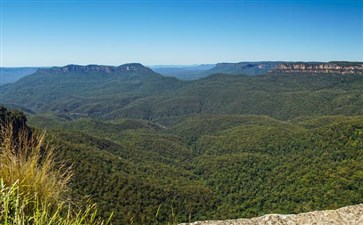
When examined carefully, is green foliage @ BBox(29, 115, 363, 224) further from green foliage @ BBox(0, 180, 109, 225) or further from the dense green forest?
green foliage @ BBox(0, 180, 109, 225)

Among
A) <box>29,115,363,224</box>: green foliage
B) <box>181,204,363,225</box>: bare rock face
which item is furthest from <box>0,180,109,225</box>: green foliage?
<box>29,115,363,224</box>: green foliage

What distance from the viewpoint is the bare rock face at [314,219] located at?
398 centimetres

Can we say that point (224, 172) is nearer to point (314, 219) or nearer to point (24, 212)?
point (314, 219)

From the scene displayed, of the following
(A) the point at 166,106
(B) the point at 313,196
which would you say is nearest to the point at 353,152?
(B) the point at 313,196

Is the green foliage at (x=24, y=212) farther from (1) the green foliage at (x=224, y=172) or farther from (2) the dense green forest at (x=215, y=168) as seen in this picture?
(1) the green foliage at (x=224, y=172)

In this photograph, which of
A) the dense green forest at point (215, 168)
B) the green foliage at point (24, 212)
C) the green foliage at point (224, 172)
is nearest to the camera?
the green foliage at point (24, 212)

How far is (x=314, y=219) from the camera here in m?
4.09

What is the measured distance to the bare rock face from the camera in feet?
13.1

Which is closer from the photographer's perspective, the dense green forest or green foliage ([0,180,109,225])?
green foliage ([0,180,109,225])

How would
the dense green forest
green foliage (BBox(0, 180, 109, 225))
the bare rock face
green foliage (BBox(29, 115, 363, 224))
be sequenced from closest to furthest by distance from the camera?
1. green foliage (BBox(0, 180, 109, 225))
2. the bare rock face
3. the dense green forest
4. green foliage (BBox(29, 115, 363, 224))

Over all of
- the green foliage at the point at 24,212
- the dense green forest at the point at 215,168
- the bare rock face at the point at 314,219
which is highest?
the green foliage at the point at 24,212

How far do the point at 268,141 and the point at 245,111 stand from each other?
92.1 meters

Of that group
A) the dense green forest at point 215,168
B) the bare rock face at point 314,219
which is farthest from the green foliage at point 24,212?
the bare rock face at point 314,219

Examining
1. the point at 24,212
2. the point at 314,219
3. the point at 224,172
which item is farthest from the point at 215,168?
the point at 24,212
